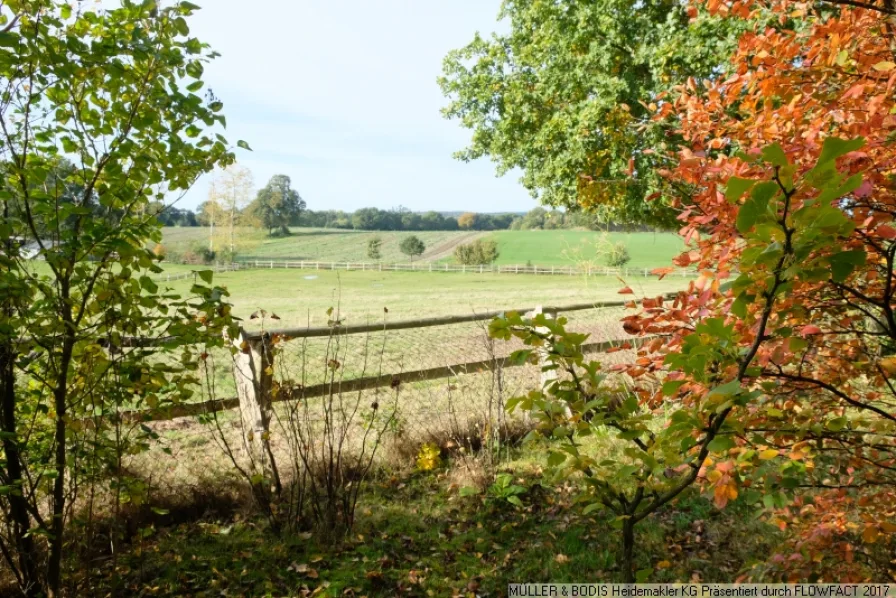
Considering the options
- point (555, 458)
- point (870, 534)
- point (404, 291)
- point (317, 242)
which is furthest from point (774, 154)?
point (317, 242)

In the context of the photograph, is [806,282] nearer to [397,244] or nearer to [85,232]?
[85,232]

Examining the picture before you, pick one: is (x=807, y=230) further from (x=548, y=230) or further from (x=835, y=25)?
(x=548, y=230)

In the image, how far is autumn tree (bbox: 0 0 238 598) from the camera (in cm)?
212

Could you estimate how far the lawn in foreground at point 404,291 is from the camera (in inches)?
823

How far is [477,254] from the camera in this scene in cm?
4594

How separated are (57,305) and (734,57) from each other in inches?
109

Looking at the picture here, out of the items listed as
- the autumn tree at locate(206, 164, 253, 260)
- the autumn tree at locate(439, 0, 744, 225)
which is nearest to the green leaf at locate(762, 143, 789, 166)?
the autumn tree at locate(439, 0, 744, 225)

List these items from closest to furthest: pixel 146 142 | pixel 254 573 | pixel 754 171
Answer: pixel 754 171 → pixel 146 142 → pixel 254 573

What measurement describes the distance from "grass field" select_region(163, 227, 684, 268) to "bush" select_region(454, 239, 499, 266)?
4.03 feet

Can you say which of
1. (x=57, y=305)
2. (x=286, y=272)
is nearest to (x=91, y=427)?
(x=57, y=305)

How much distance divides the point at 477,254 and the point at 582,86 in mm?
36274

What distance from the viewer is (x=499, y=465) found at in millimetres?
4801

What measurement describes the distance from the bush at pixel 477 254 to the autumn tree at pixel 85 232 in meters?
43.2

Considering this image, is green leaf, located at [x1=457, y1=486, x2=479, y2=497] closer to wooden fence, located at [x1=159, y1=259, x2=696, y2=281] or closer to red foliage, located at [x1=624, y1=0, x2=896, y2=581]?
red foliage, located at [x1=624, y1=0, x2=896, y2=581]
